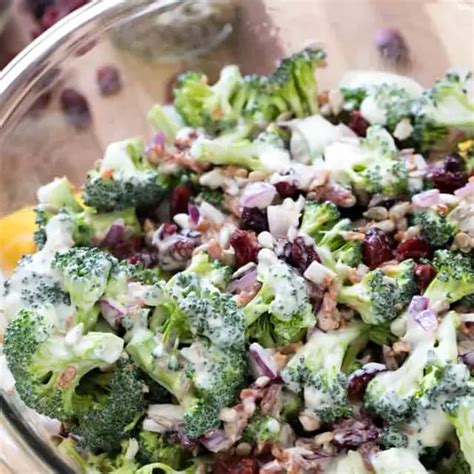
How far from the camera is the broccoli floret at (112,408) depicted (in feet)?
3.87

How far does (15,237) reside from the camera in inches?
60.4

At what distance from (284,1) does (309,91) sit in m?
0.25

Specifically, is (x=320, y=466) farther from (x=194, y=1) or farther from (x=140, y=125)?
(x=194, y=1)

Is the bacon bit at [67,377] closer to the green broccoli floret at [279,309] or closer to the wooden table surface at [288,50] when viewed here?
the green broccoli floret at [279,309]

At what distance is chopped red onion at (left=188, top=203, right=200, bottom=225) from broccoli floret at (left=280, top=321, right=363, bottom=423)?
0.29m

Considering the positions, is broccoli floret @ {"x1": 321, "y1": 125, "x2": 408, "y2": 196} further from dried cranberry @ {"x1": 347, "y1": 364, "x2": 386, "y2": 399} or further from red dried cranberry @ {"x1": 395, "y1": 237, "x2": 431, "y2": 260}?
dried cranberry @ {"x1": 347, "y1": 364, "x2": 386, "y2": 399}

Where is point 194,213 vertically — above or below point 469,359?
above

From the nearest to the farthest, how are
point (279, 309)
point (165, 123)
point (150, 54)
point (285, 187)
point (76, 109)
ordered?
point (279, 309) → point (285, 187) → point (165, 123) → point (76, 109) → point (150, 54)

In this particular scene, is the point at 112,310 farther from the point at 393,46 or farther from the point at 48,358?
the point at 393,46

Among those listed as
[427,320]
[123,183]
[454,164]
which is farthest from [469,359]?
[123,183]

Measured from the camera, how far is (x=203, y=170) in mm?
1479

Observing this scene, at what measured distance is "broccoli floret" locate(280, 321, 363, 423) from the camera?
1145 mm

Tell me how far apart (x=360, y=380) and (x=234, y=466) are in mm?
191

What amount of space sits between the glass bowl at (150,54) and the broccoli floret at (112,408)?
0.50 m
